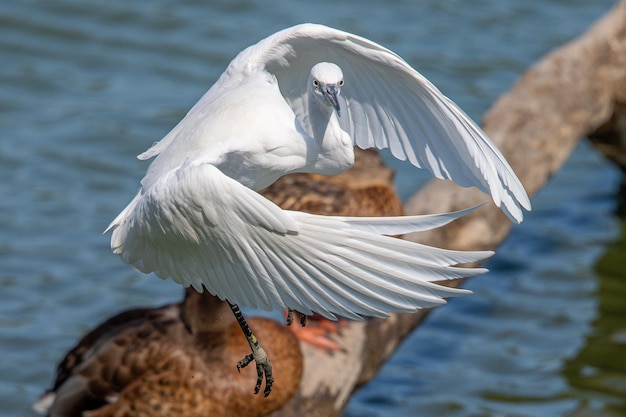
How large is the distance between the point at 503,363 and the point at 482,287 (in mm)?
1032

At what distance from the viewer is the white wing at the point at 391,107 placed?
13.7 feet

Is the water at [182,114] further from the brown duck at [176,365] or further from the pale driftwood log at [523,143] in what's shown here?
the brown duck at [176,365]

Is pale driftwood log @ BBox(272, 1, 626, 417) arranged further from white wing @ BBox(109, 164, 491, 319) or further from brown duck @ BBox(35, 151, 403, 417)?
white wing @ BBox(109, 164, 491, 319)

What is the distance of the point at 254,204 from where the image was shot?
3705 millimetres

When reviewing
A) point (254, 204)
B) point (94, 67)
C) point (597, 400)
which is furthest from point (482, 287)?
point (254, 204)

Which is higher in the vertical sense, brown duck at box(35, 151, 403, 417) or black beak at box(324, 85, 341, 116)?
black beak at box(324, 85, 341, 116)

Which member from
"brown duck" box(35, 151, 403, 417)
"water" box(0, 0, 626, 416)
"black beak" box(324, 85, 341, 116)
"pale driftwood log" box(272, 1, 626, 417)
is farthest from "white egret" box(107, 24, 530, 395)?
"water" box(0, 0, 626, 416)

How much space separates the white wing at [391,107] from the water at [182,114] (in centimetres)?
255

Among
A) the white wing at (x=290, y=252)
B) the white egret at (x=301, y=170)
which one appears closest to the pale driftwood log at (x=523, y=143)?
the white egret at (x=301, y=170)

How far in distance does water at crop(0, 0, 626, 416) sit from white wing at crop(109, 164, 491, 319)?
2963 mm

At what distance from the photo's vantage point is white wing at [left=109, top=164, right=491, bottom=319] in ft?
11.6

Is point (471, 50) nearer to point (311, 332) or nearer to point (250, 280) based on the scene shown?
point (311, 332)

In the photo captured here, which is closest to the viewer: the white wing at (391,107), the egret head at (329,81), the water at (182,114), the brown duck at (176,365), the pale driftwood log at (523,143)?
the egret head at (329,81)

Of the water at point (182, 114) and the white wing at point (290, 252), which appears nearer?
the white wing at point (290, 252)
